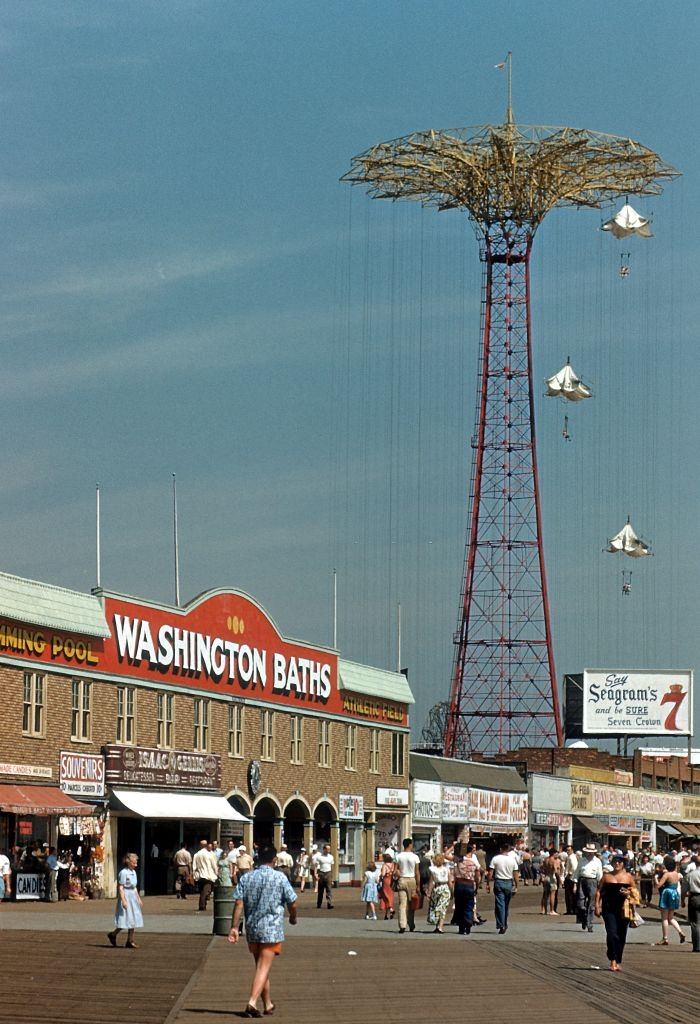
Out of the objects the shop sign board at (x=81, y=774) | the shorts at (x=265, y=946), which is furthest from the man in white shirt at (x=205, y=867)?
the shorts at (x=265, y=946)

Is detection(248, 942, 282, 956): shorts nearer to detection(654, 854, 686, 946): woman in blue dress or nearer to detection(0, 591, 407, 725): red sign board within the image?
detection(654, 854, 686, 946): woman in blue dress

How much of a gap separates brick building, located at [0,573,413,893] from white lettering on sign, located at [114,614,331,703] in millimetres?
64

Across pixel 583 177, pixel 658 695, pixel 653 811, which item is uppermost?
pixel 583 177

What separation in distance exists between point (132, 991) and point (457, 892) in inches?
537

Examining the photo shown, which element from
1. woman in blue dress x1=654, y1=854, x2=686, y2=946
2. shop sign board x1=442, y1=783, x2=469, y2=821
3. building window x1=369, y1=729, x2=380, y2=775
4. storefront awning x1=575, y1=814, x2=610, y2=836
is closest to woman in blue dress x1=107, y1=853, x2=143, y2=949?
woman in blue dress x1=654, y1=854, x2=686, y2=946

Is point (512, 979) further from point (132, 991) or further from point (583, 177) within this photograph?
point (583, 177)

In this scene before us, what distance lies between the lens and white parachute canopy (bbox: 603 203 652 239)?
231ft

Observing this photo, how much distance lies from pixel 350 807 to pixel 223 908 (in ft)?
108

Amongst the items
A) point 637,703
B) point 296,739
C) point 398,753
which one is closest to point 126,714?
point 296,739

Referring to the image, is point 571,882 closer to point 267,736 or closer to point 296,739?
point 267,736

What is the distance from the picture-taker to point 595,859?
1451 inches

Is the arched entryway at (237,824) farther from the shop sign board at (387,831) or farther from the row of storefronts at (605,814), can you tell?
the row of storefronts at (605,814)

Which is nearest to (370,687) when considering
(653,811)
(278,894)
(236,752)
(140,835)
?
→ (236,752)

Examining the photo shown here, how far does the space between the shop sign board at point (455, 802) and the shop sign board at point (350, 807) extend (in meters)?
7.63
